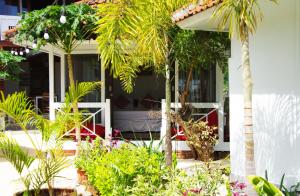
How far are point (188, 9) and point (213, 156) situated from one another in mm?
4432

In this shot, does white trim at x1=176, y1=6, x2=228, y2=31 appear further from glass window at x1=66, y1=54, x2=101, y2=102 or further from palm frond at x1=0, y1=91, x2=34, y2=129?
glass window at x1=66, y1=54, x2=101, y2=102

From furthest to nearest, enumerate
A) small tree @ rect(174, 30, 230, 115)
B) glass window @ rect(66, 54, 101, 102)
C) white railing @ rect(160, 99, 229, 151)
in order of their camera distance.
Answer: glass window @ rect(66, 54, 101, 102) < white railing @ rect(160, 99, 229, 151) < small tree @ rect(174, 30, 230, 115)

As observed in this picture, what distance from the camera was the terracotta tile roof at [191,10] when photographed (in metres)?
6.84

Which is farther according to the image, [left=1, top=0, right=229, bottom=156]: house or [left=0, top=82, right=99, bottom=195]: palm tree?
[left=1, top=0, right=229, bottom=156]: house

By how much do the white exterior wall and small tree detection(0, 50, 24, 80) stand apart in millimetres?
8803

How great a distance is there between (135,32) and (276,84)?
233cm

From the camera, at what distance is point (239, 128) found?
25.3 feet

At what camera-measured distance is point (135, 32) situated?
6.54 metres

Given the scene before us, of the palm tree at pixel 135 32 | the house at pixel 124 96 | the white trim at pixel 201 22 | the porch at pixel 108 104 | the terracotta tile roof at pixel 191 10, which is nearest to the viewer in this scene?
the palm tree at pixel 135 32

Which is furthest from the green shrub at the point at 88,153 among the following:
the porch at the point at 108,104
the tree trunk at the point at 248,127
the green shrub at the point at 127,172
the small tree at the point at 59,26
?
the tree trunk at the point at 248,127

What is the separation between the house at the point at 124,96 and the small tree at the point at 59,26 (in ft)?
4.08

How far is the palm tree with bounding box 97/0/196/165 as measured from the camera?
6348 mm

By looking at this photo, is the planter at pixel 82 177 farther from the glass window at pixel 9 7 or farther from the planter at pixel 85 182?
the glass window at pixel 9 7

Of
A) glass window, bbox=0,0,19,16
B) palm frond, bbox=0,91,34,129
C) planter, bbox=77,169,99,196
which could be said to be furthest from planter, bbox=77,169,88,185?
glass window, bbox=0,0,19,16
